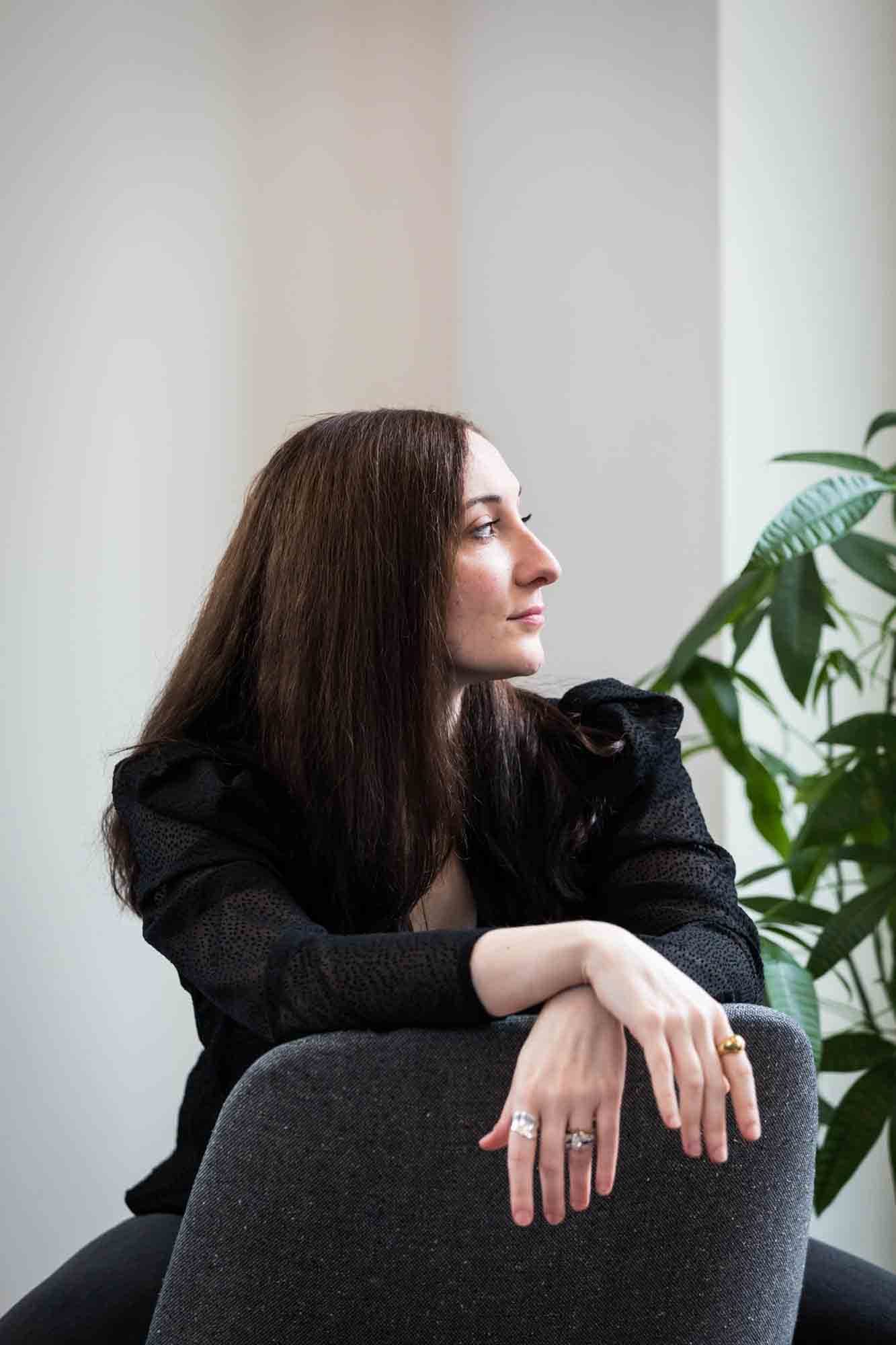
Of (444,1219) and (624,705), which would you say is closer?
(444,1219)

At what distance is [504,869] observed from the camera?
1.40 m

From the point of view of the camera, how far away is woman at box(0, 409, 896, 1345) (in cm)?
117

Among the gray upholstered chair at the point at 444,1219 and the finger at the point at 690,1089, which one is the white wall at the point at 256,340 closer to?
the gray upholstered chair at the point at 444,1219

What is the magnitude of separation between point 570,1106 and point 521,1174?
50 millimetres

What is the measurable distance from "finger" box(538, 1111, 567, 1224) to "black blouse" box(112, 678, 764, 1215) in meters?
0.16

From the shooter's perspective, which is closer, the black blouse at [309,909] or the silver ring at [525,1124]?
the silver ring at [525,1124]

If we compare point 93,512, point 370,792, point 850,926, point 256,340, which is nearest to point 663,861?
point 370,792

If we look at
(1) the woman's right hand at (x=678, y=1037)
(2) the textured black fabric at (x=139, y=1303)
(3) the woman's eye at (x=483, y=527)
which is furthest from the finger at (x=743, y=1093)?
(3) the woman's eye at (x=483, y=527)

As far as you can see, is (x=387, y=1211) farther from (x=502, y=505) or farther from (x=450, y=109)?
(x=450, y=109)

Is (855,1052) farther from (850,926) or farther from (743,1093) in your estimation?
(743,1093)

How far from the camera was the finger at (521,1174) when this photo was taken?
78 cm

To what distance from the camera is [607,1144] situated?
80 centimetres

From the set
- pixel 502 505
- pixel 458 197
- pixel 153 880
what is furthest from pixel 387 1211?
pixel 458 197

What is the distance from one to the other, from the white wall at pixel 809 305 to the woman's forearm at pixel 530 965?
126 centimetres
